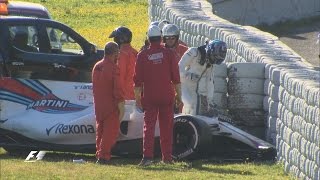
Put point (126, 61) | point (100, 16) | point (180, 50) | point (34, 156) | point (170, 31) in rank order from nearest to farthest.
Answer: point (34, 156), point (170, 31), point (126, 61), point (180, 50), point (100, 16)

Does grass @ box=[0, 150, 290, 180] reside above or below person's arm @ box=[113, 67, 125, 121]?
below

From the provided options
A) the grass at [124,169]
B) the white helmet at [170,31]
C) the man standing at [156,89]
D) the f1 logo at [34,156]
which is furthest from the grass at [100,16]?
the man standing at [156,89]

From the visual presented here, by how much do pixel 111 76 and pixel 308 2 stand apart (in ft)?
67.8

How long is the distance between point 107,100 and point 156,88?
27.4 inches

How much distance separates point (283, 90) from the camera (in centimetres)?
1605

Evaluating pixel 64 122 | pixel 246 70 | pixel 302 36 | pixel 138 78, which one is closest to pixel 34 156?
pixel 64 122

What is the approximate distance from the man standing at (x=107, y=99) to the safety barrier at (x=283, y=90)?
7.02 ft

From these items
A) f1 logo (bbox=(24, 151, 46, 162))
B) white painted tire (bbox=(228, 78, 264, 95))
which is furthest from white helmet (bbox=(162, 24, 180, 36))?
f1 logo (bbox=(24, 151, 46, 162))

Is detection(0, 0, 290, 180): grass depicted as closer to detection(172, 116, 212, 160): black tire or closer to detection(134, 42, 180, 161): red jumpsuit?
detection(172, 116, 212, 160): black tire

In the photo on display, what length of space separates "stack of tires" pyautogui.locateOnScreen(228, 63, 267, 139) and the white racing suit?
55 centimetres

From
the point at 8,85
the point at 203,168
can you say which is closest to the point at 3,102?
the point at 8,85

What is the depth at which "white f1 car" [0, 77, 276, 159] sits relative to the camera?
16516 mm

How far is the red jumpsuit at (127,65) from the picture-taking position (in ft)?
58.2

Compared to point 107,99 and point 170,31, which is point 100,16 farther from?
point 107,99
